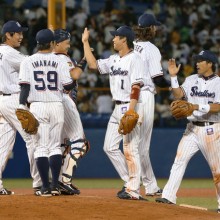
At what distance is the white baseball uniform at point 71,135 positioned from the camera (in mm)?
10852

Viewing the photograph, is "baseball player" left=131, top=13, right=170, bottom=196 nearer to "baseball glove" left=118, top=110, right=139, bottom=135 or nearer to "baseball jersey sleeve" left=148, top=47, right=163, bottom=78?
"baseball jersey sleeve" left=148, top=47, right=163, bottom=78

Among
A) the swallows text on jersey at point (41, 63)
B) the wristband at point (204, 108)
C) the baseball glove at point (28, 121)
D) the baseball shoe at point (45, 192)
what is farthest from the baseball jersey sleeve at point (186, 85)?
the baseball shoe at point (45, 192)

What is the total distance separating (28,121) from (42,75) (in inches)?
23.3

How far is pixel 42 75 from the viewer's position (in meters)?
10.2

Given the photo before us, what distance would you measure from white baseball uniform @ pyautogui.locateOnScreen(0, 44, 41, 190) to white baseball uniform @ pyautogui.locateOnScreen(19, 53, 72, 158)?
2.32 ft

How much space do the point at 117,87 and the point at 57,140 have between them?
1.11 meters

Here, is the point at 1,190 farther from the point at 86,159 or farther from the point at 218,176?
the point at 86,159

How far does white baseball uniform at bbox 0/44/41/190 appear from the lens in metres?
11.0

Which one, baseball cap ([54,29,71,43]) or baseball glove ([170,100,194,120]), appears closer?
baseball glove ([170,100,194,120])

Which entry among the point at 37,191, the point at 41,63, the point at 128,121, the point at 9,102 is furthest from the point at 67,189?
the point at 41,63

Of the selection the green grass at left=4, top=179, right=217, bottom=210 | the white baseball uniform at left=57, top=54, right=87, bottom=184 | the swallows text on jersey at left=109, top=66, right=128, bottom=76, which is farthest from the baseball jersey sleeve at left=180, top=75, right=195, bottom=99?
the green grass at left=4, top=179, right=217, bottom=210

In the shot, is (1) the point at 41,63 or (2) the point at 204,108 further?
(2) the point at 204,108

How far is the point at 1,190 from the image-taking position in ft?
36.4

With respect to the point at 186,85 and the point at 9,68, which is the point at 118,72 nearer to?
the point at 186,85
